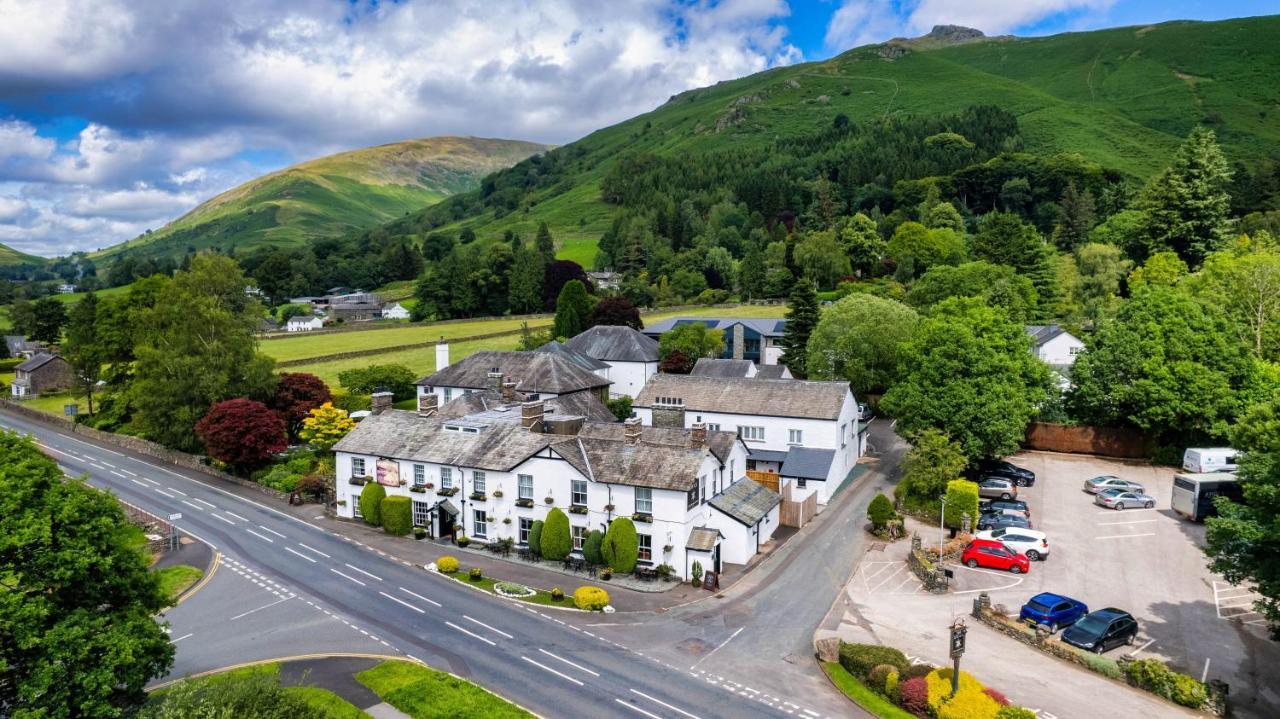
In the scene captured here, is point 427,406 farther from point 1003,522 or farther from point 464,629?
point 1003,522

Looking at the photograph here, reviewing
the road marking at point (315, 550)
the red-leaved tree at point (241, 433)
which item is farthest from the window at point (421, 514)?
the red-leaved tree at point (241, 433)

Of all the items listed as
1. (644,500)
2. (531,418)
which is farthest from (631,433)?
(531,418)

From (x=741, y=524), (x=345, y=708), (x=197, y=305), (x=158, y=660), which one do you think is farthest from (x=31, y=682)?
(x=197, y=305)

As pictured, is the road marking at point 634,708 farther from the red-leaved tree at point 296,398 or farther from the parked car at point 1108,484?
the red-leaved tree at point 296,398

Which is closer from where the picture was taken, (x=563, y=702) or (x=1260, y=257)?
(x=563, y=702)

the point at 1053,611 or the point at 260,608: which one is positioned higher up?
the point at 1053,611

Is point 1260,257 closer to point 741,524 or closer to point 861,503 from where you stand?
point 861,503
